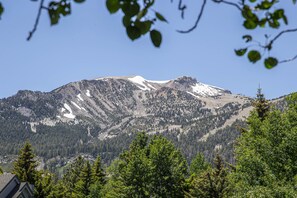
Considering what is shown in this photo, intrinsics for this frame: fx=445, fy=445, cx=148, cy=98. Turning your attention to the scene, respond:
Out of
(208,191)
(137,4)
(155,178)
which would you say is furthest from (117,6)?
(155,178)

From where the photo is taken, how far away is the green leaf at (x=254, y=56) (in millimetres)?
2902

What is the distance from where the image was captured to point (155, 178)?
1610 inches

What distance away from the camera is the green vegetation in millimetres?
26531

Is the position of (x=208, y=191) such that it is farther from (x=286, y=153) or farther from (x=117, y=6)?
(x=117, y=6)

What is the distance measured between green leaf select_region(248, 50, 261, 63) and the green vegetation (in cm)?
2037

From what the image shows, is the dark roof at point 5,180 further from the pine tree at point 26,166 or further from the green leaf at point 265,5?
the green leaf at point 265,5

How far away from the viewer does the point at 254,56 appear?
290cm

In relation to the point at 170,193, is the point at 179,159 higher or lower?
higher

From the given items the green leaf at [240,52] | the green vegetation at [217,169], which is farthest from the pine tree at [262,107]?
the green leaf at [240,52]

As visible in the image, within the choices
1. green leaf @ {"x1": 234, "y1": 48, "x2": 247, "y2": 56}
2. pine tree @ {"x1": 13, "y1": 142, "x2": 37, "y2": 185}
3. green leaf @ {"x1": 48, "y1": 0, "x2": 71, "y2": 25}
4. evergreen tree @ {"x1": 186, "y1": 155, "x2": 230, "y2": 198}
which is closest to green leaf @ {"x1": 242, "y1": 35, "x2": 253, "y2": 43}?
green leaf @ {"x1": 234, "y1": 48, "x2": 247, "y2": 56}

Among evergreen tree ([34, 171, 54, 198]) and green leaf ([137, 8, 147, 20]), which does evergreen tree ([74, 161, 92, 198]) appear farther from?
green leaf ([137, 8, 147, 20])

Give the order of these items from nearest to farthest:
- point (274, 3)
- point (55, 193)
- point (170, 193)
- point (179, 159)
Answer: point (274, 3) → point (170, 193) → point (179, 159) → point (55, 193)

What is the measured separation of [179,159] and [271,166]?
56.9ft

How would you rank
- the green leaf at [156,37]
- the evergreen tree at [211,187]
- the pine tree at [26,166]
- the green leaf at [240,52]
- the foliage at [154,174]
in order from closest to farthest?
1. the green leaf at [156,37]
2. the green leaf at [240,52]
3. the evergreen tree at [211,187]
4. the foliage at [154,174]
5. the pine tree at [26,166]
